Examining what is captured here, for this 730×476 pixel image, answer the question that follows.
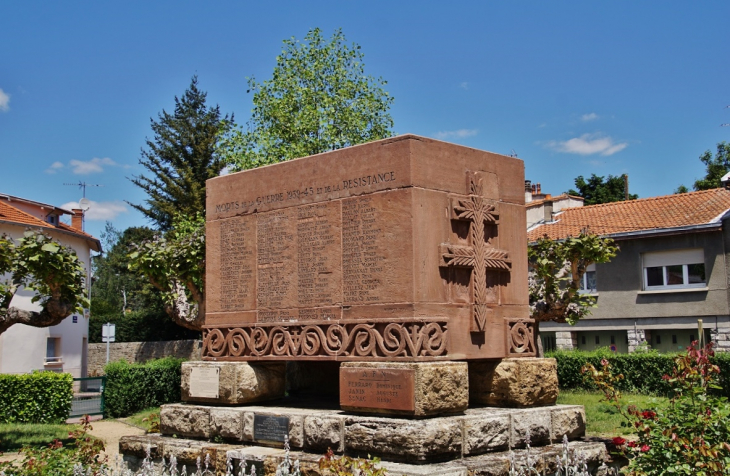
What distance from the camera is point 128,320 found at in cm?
3859

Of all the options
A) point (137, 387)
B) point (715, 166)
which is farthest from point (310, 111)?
point (715, 166)

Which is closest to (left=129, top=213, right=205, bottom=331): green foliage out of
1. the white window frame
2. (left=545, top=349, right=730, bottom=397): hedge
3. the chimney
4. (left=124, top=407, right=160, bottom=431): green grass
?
(left=124, top=407, right=160, bottom=431): green grass

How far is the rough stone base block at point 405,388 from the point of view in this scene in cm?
716

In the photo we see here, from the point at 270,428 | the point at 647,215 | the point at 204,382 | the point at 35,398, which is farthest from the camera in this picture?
the point at 647,215

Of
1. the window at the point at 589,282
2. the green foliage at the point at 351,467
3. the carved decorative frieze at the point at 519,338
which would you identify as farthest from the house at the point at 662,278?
the green foliage at the point at 351,467

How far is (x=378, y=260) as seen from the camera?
778 cm

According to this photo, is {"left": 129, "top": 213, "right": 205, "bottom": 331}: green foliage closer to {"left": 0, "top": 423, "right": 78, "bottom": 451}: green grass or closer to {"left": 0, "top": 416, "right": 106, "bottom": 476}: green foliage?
{"left": 0, "top": 423, "right": 78, "bottom": 451}: green grass

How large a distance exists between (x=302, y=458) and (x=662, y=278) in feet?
66.8

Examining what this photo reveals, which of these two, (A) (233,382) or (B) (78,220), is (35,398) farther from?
(B) (78,220)

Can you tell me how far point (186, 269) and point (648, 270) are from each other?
16415 mm

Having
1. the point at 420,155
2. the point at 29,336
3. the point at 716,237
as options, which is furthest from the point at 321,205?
the point at 29,336

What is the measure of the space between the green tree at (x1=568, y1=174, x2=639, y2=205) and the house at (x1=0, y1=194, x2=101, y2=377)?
26423 millimetres

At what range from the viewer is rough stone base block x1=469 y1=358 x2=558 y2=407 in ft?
27.1

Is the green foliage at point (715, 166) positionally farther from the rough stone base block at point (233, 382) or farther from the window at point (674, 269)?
the rough stone base block at point (233, 382)
